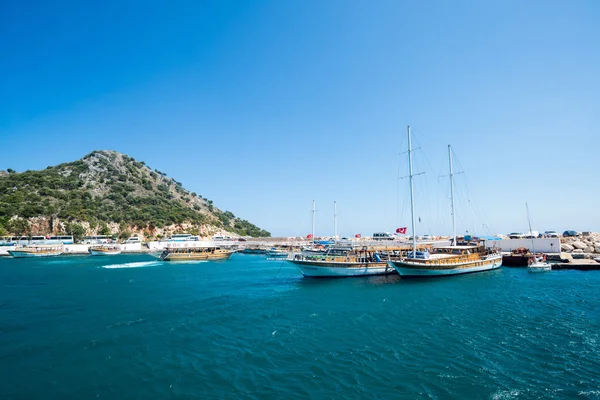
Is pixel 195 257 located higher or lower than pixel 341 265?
lower

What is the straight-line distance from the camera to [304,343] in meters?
18.3

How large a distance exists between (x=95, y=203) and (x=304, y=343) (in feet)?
458

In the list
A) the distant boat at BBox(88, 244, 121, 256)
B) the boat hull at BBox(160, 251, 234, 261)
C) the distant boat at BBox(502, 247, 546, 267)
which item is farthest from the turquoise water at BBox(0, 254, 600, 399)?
the distant boat at BBox(88, 244, 121, 256)

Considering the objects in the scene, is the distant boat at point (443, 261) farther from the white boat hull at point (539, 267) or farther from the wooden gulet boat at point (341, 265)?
the white boat hull at point (539, 267)

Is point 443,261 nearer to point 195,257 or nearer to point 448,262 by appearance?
point 448,262

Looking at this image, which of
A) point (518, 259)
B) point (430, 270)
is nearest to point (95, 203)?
point (430, 270)

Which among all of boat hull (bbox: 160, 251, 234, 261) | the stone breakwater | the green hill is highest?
the green hill

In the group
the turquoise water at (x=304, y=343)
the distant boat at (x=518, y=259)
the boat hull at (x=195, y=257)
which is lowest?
the turquoise water at (x=304, y=343)

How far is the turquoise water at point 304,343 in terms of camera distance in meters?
13.1

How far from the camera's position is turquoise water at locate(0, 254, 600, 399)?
13062mm

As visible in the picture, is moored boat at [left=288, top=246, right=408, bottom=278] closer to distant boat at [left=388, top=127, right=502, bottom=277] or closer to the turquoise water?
distant boat at [left=388, top=127, right=502, bottom=277]

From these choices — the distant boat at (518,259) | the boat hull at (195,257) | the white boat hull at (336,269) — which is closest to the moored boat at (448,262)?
the white boat hull at (336,269)

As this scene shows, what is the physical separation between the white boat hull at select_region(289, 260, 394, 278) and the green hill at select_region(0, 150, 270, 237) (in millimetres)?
100719

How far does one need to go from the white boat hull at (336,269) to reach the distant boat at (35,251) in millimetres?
82148
